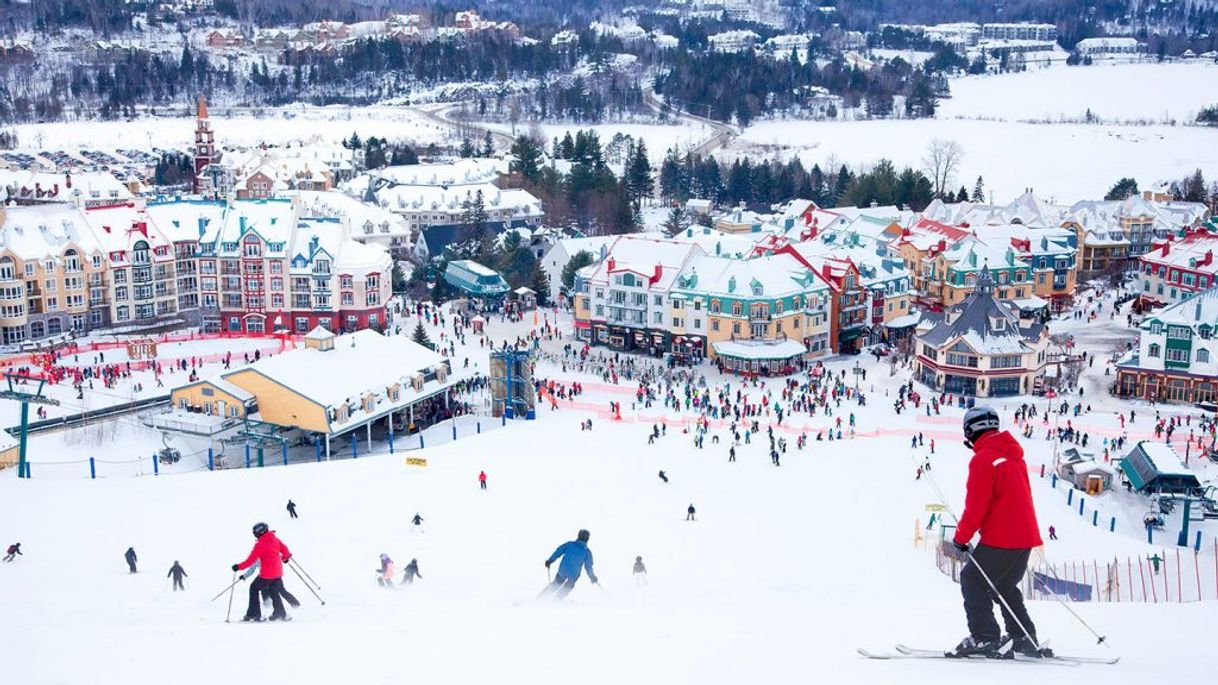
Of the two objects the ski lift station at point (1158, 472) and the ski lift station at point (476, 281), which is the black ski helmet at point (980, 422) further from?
the ski lift station at point (476, 281)

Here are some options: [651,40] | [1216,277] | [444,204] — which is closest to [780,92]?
[651,40]

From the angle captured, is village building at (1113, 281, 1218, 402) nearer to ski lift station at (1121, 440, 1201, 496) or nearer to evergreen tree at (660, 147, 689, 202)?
ski lift station at (1121, 440, 1201, 496)

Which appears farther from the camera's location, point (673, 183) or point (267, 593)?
point (673, 183)

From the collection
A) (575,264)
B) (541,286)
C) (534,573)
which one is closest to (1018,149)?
(575,264)

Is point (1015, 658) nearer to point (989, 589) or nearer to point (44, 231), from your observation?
point (989, 589)

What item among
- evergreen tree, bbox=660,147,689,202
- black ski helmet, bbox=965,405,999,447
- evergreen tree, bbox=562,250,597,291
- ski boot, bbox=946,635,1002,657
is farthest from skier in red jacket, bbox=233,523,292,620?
evergreen tree, bbox=660,147,689,202

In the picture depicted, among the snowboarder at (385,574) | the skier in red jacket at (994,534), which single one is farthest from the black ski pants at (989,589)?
the snowboarder at (385,574)
